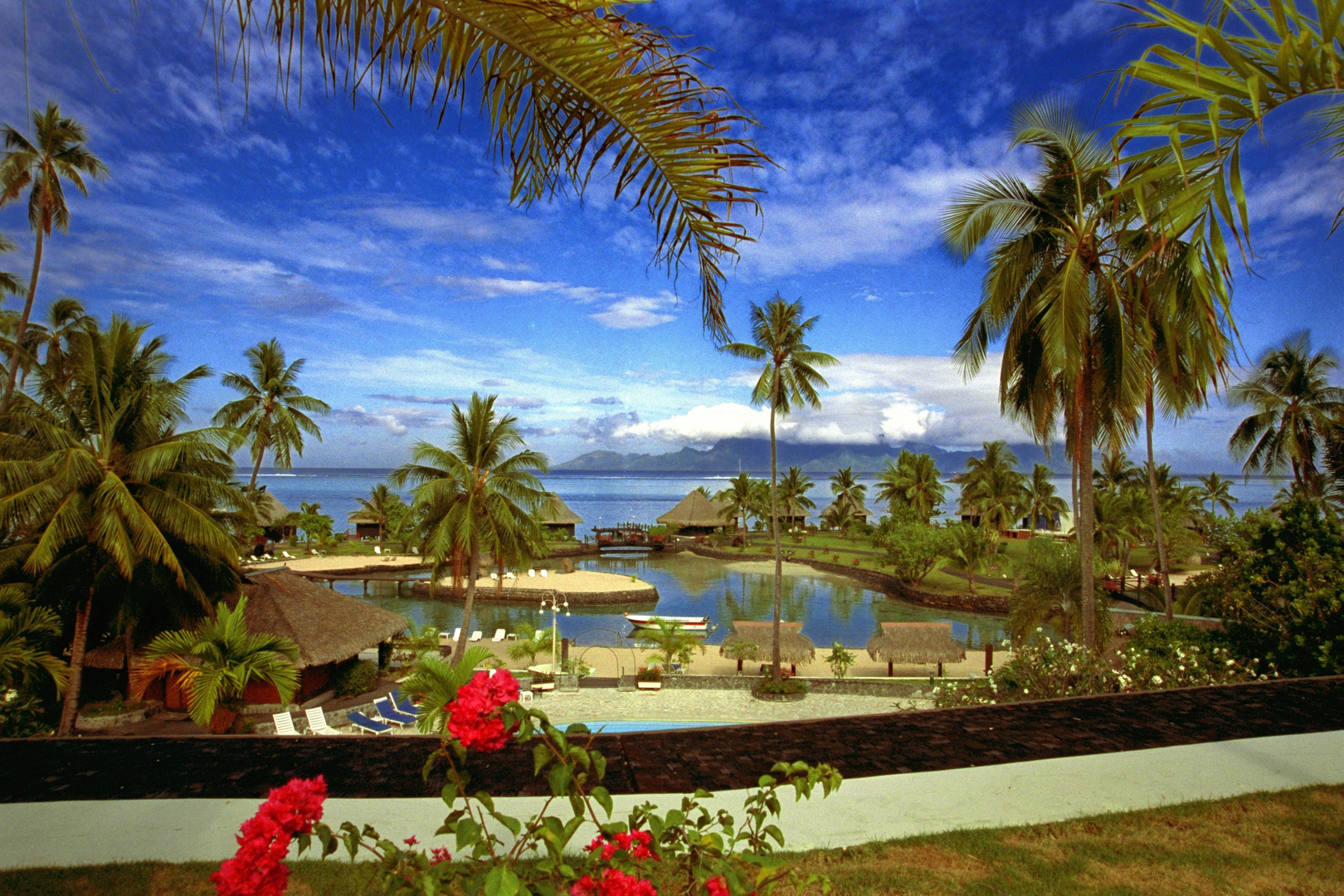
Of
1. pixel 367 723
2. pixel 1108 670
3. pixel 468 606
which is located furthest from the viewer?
pixel 468 606

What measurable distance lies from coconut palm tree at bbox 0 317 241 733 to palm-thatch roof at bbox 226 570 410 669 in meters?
2.11

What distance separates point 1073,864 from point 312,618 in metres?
14.2

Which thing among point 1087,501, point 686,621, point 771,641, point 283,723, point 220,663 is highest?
point 1087,501

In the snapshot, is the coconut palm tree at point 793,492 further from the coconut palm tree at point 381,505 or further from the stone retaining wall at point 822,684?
the stone retaining wall at point 822,684

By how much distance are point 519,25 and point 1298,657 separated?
11208mm

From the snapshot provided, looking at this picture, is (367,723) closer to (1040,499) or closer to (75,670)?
(75,670)

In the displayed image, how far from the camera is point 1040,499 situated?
44.5 m

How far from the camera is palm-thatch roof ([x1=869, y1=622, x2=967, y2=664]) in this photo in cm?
1744

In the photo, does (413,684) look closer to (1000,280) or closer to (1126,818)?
(1126,818)

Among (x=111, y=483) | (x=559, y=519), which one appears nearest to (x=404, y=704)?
(x=111, y=483)

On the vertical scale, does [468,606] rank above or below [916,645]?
above

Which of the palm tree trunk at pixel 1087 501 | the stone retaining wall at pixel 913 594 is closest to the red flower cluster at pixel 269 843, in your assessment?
the palm tree trunk at pixel 1087 501

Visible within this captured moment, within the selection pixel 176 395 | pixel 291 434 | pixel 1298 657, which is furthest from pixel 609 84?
pixel 291 434

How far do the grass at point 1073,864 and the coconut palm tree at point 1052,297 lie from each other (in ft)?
20.6
